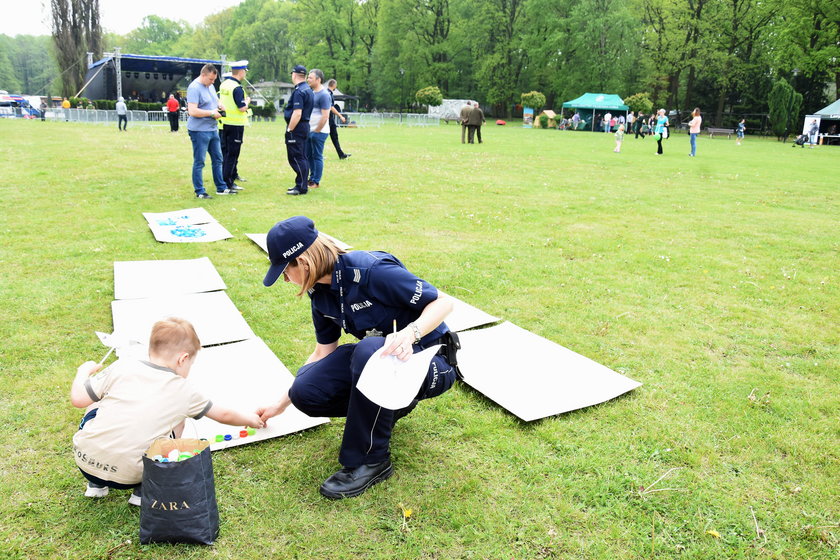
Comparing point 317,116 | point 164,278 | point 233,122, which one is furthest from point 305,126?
point 164,278

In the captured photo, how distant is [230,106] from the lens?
347 inches

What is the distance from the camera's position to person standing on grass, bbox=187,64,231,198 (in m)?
A: 8.19

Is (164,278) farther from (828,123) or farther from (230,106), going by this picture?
(828,123)

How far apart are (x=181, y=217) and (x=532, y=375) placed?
221 inches

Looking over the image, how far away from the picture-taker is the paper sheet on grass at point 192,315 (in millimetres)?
4078

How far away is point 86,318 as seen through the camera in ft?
14.2

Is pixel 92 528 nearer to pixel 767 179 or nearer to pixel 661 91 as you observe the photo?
pixel 767 179

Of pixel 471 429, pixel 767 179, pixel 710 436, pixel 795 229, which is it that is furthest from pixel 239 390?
pixel 767 179

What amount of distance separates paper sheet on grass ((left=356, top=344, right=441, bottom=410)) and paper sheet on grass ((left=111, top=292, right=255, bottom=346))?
206cm

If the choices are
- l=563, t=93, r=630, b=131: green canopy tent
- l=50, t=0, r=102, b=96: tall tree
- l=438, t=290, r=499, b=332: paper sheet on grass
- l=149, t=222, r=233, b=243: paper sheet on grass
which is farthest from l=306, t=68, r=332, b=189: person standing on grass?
l=50, t=0, r=102, b=96: tall tree

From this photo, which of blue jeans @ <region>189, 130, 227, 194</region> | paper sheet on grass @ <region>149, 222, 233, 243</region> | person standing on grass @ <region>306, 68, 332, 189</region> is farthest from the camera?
person standing on grass @ <region>306, 68, 332, 189</region>

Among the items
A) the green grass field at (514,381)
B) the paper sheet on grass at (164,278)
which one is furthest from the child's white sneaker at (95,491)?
the paper sheet on grass at (164,278)

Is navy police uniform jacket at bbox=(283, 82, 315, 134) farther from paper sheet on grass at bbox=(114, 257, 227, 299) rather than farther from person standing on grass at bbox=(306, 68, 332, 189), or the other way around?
paper sheet on grass at bbox=(114, 257, 227, 299)

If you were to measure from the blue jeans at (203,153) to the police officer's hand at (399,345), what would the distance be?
7191 millimetres
